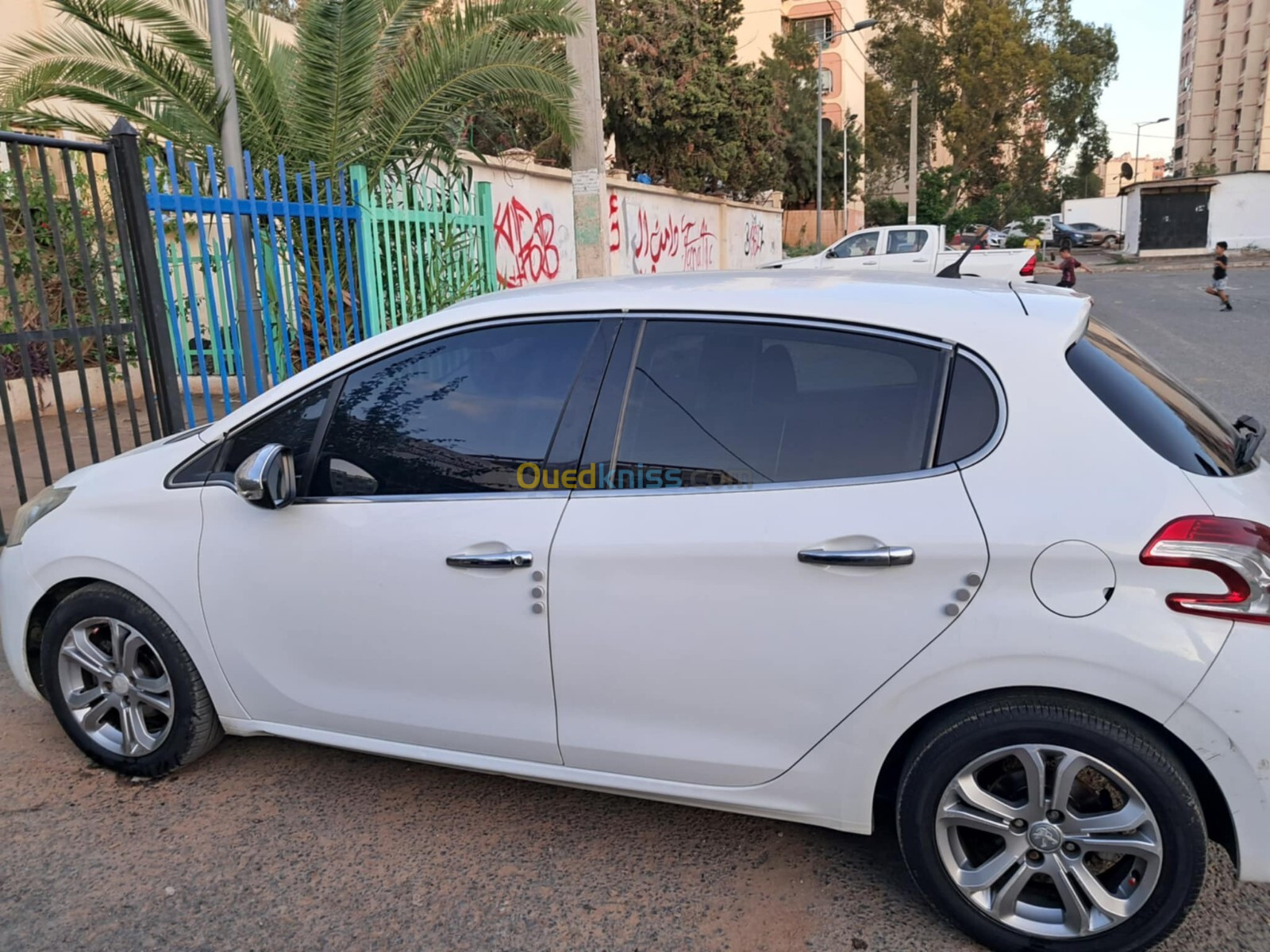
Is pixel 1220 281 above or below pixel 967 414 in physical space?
below

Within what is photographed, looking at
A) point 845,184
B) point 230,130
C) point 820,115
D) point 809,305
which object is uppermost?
point 820,115

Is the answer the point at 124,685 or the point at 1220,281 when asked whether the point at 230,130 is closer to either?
the point at 124,685

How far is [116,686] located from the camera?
130 inches

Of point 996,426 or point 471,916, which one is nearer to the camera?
point 996,426

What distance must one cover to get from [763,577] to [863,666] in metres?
0.32

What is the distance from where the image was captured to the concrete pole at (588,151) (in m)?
9.36

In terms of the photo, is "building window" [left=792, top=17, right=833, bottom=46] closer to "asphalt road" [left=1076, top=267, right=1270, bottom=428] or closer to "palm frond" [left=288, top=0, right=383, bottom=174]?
"asphalt road" [left=1076, top=267, right=1270, bottom=428]

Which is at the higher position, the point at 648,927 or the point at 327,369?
the point at 327,369

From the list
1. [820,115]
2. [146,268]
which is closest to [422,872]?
[146,268]

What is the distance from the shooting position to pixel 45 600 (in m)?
3.39

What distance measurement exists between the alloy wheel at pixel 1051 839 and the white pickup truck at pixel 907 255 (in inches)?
682

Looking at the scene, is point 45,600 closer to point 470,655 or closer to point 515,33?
point 470,655

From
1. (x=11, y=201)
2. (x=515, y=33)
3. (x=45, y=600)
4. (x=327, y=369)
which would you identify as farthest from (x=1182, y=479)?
(x=11, y=201)

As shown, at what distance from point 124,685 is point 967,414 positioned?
2.80 metres
